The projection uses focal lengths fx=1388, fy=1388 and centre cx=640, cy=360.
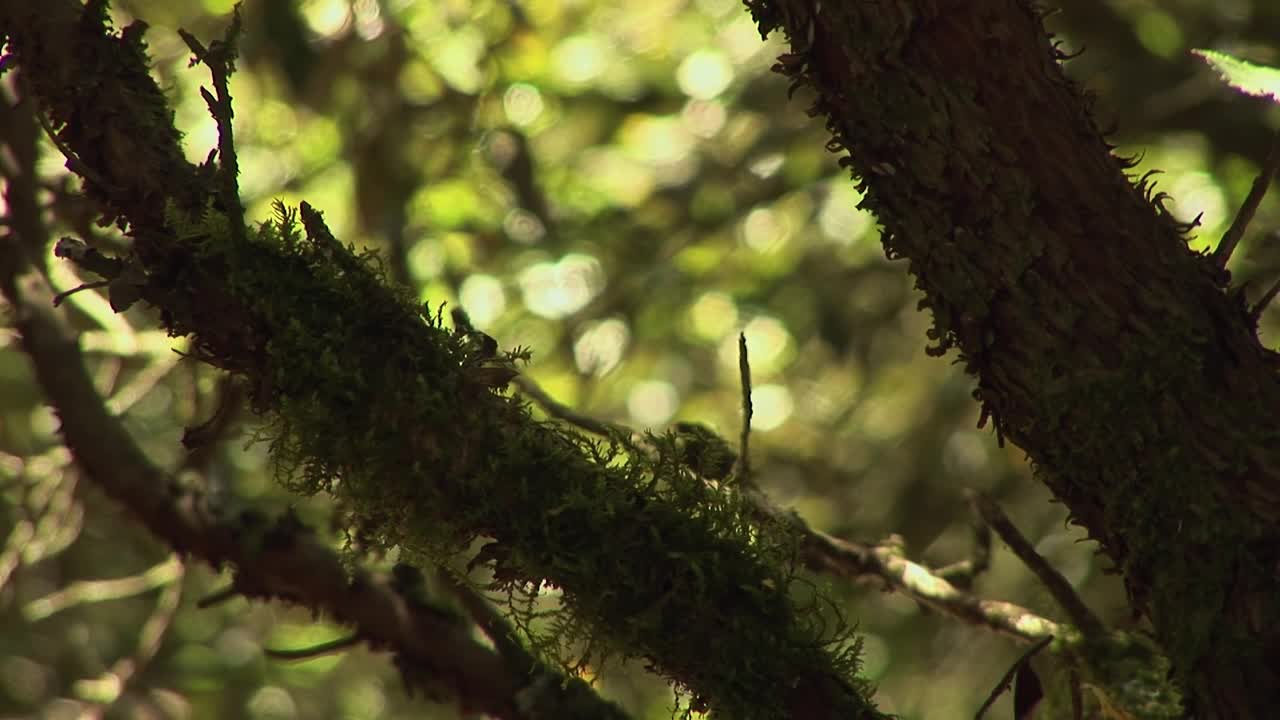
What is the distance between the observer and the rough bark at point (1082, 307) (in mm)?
1128

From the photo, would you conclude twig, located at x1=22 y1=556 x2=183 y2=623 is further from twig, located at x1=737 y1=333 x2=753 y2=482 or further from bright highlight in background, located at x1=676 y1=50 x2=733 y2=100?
bright highlight in background, located at x1=676 y1=50 x2=733 y2=100

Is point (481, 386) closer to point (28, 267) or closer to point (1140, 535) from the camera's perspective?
point (1140, 535)

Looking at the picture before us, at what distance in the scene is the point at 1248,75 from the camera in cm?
130

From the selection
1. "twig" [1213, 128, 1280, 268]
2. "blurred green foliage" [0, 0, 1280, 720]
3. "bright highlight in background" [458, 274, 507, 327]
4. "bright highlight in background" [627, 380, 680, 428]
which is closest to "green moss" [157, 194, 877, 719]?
"twig" [1213, 128, 1280, 268]

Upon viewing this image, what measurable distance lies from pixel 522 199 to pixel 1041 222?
2.15 meters

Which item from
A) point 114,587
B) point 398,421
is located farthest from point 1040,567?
point 114,587

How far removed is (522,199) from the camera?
126 inches

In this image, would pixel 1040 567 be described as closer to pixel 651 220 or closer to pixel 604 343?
pixel 604 343

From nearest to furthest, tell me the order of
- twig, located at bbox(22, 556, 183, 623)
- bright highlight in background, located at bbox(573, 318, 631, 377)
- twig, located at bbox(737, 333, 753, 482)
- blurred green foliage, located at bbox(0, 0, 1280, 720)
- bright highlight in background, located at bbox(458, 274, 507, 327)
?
twig, located at bbox(737, 333, 753, 482)
twig, located at bbox(22, 556, 183, 623)
blurred green foliage, located at bbox(0, 0, 1280, 720)
bright highlight in background, located at bbox(458, 274, 507, 327)
bright highlight in background, located at bbox(573, 318, 631, 377)

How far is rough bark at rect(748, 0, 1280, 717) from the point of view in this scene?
113cm

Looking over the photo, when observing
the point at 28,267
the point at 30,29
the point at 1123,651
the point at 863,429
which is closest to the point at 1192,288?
the point at 1123,651

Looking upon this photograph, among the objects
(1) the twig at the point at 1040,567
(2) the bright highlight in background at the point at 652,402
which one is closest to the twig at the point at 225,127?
(1) the twig at the point at 1040,567

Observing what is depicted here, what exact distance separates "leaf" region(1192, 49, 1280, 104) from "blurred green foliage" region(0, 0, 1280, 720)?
4.70ft

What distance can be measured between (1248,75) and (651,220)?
2.34m
